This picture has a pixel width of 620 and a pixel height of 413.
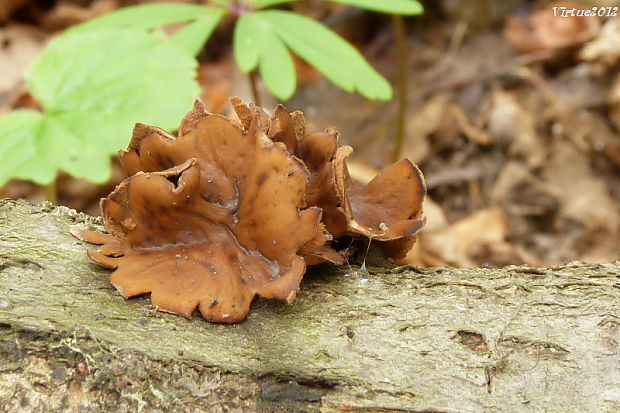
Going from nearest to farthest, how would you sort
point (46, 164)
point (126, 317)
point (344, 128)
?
point (126, 317) < point (46, 164) < point (344, 128)

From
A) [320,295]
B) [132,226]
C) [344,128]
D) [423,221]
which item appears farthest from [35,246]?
[344,128]

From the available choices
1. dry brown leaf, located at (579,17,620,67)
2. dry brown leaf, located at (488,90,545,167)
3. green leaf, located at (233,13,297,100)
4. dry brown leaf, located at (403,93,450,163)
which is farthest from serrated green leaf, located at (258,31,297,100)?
dry brown leaf, located at (579,17,620,67)

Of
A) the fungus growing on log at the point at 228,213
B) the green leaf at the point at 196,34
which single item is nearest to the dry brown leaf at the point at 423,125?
the green leaf at the point at 196,34

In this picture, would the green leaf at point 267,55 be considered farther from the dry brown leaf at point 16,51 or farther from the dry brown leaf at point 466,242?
the dry brown leaf at point 16,51

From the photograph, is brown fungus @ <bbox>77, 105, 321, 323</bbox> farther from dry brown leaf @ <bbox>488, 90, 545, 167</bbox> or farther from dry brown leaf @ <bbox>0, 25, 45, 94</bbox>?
dry brown leaf @ <bbox>0, 25, 45, 94</bbox>

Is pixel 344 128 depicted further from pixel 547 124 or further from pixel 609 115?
pixel 609 115

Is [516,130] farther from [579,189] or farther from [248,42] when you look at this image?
[248,42]

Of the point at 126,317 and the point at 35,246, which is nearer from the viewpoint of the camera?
the point at 126,317
